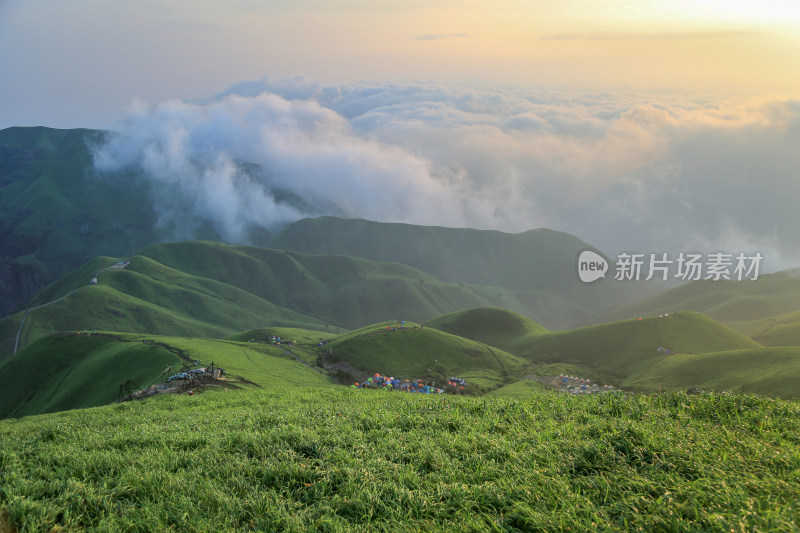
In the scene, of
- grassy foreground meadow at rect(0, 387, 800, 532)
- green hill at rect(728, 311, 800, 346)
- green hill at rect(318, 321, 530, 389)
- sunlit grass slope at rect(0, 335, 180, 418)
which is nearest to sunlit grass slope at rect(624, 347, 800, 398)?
green hill at rect(318, 321, 530, 389)

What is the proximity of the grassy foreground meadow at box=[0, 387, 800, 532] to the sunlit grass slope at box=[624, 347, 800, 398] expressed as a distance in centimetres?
7492

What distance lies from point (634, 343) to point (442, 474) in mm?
153643

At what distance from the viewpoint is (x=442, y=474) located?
9172mm

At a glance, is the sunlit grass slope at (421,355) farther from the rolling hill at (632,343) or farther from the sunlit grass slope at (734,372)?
the sunlit grass slope at (734,372)

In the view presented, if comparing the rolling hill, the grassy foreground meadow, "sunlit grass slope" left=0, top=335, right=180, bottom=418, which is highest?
the grassy foreground meadow

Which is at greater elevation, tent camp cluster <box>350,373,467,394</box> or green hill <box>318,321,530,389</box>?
green hill <box>318,321,530,389</box>

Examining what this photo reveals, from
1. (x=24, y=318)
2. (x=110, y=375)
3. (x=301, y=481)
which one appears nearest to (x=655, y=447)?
(x=301, y=481)

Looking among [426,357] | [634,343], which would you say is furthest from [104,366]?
[634,343]

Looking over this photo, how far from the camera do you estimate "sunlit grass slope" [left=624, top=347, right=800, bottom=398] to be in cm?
7994

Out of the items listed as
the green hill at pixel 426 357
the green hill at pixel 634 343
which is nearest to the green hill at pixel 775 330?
the green hill at pixel 634 343

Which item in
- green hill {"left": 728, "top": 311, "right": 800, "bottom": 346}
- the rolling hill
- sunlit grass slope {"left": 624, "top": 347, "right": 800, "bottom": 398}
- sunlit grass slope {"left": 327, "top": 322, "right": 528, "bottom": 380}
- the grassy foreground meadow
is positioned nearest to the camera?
the grassy foreground meadow

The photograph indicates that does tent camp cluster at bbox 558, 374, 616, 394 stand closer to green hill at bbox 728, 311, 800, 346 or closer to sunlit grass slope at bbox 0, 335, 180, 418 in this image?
green hill at bbox 728, 311, 800, 346

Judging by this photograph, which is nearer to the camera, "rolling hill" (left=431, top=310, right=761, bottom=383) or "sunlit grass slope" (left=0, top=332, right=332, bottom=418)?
"sunlit grass slope" (left=0, top=332, right=332, bottom=418)

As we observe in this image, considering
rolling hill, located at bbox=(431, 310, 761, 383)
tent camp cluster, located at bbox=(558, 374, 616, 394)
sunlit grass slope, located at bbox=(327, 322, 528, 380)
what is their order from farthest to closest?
rolling hill, located at bbox=(431, 310, 761, 383), sunlit grass slope, located at bbox=(327, 322, 528, 380), tent camp cluster, located at bbox=(558, 374, 616, 394)
